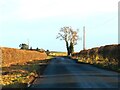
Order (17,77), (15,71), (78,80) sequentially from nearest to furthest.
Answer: (78,80) < (17,77) < (15,71)

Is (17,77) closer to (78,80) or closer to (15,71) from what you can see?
(78,80)

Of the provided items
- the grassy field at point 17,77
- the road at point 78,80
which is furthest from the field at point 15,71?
the road at point 78,80

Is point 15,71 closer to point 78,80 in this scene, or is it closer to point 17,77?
point 17,77

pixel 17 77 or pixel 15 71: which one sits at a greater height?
pixel 15 71

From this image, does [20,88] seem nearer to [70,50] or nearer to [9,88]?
[9,88]

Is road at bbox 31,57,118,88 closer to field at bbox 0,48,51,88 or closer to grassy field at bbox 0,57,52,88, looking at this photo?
grassy field at bbox 0,57,52,88

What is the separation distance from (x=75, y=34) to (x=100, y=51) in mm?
84601

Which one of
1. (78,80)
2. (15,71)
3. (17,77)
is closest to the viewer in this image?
(78,80)

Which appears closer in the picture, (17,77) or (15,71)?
(17,77)

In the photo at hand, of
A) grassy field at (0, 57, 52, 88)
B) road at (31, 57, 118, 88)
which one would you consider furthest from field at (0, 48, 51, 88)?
road at (31, 57, 118, 88)

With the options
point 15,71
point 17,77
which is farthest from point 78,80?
point 15,71

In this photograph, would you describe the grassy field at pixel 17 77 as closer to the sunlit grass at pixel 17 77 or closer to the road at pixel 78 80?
the sunlit grass at pixel 17 77

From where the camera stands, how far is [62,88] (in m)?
19.2

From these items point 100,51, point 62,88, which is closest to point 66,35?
point 100,51
